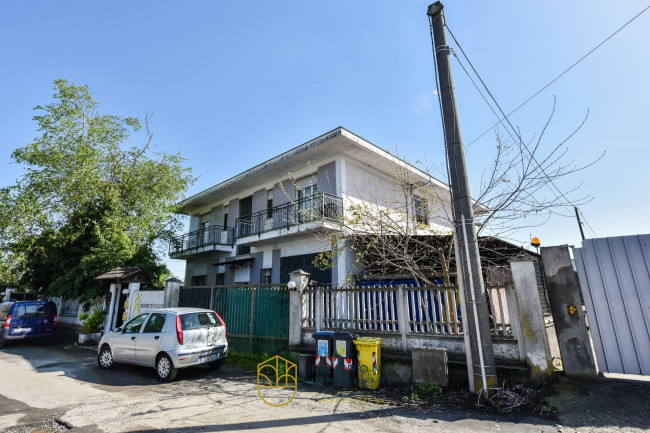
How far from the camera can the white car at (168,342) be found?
6797mm

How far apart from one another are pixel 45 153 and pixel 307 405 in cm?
1704

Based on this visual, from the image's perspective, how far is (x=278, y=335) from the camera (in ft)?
27.6

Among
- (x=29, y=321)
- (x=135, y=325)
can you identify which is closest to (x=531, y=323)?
(x=135, y=325)

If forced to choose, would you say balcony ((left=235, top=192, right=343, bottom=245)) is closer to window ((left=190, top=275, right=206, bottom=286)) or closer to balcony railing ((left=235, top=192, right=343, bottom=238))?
balcony railing ((left=235, top=192, right=343, bottom=238))

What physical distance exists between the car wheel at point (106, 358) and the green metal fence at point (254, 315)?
297 centimetres

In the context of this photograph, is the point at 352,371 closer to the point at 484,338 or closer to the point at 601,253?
the point at 484,338

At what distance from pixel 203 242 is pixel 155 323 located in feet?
34.7

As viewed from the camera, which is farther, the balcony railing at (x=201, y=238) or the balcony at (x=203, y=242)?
the balcony railing at (x=201, y=238)

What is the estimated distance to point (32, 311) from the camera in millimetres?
12781

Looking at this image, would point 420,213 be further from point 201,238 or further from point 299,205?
point 201,238

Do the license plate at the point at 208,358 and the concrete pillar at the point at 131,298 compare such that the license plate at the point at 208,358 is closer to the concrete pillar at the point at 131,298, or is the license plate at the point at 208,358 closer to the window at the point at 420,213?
the window at the point at 420,213

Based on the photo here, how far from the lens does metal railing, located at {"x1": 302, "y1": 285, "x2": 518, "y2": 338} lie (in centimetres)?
559

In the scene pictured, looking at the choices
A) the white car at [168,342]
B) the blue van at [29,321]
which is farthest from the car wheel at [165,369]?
the blue van at [29,321]

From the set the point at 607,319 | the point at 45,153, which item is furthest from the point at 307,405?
the point at 45,153
